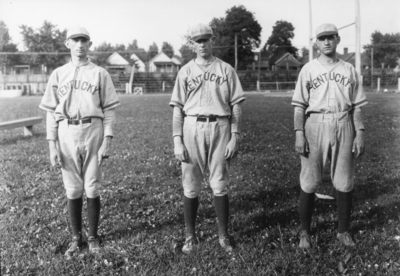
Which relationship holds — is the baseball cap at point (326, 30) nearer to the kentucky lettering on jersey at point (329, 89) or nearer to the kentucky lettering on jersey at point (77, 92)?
the kentucky lettering on jersey at point (329, 89)

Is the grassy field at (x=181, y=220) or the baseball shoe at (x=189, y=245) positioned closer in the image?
the grassy field at (x=181, y=220)

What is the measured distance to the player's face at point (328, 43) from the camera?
13.1ft

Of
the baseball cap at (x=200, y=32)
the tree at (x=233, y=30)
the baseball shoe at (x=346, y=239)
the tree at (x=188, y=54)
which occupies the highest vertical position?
the tree at (x=188, y=54)

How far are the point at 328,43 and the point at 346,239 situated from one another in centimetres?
199

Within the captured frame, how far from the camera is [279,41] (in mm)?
70688

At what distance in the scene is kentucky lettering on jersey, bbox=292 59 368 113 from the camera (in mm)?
3969

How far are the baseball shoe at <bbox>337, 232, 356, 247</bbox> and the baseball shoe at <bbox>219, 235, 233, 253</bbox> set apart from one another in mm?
1157

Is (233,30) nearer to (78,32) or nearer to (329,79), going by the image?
(329,79)

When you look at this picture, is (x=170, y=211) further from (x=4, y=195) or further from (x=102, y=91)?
(x=4, y=195)

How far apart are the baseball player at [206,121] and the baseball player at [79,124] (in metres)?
0.74

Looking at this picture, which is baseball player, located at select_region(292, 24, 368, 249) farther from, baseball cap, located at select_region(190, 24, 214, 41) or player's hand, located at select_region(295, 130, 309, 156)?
baseball cap, located at select_region(190, 24, 214, 41)

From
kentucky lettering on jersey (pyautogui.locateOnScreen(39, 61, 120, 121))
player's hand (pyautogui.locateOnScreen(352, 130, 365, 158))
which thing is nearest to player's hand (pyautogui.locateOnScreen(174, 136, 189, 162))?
kentucky lettering on jersey (pyautogui.locateOnScreen(39, 61, 120, 121))

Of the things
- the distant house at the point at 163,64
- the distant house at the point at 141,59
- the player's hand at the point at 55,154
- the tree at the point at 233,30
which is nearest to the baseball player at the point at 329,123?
the player's hand at the point at 55,154

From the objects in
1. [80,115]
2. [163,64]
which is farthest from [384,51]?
[80,115]
